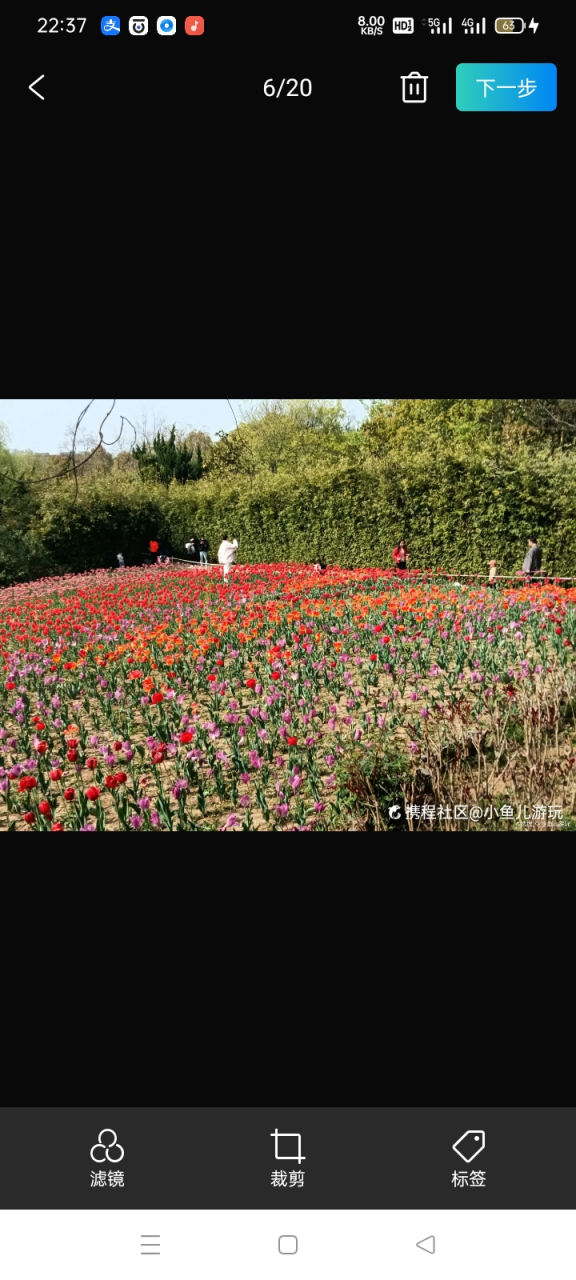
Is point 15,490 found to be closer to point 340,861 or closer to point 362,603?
point 362,603

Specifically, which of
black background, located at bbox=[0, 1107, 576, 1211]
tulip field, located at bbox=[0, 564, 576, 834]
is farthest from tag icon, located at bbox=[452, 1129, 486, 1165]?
tulip field, located at bbox=[0, 564, 576, 834]

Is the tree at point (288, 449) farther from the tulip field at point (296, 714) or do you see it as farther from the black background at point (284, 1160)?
the black background at point (284, 1160)

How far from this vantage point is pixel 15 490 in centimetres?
1138

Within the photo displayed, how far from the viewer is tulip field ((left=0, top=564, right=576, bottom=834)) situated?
11.9ft

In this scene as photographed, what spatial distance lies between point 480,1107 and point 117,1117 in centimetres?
97

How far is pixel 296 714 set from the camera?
524 cm
